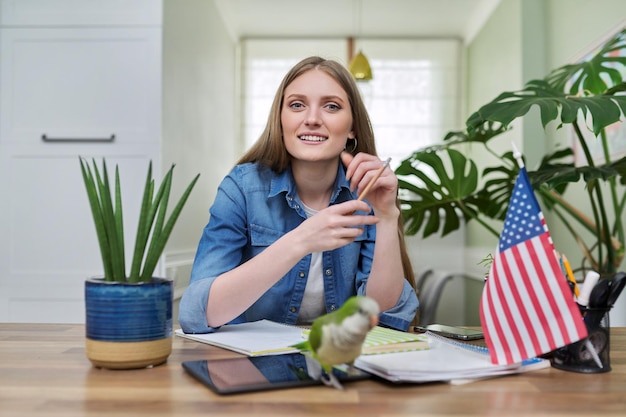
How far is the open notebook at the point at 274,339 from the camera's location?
917mm

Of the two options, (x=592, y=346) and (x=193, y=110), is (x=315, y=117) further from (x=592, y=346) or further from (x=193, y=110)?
(x=193, y=110)

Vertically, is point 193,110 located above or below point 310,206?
above

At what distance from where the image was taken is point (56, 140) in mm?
2842

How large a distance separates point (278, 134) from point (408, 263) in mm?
452

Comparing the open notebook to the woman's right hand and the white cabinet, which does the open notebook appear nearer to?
the woman's right hand

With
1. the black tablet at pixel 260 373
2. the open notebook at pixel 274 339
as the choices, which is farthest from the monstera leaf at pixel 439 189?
the black tablet at pixel 260 373

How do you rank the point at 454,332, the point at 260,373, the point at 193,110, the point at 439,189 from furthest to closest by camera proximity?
the point at 193,110
the point at 439,189
the point at 454,332
the point at 260,373

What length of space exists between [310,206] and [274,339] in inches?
21.4

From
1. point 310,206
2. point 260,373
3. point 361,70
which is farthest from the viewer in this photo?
point 361,70

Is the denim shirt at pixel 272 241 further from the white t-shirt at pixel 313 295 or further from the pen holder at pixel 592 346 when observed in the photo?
the pen holder at pixel 592 346

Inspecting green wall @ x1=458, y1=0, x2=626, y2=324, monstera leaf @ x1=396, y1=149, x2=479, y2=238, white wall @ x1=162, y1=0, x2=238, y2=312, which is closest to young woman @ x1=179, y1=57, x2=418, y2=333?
monstera leaf @ x1=396, y1=149, x2=479, y2=238

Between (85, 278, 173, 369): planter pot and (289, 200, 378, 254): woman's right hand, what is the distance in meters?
0.29

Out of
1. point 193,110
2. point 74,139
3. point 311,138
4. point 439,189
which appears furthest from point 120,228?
point 193,110

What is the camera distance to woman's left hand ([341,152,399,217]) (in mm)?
1187
